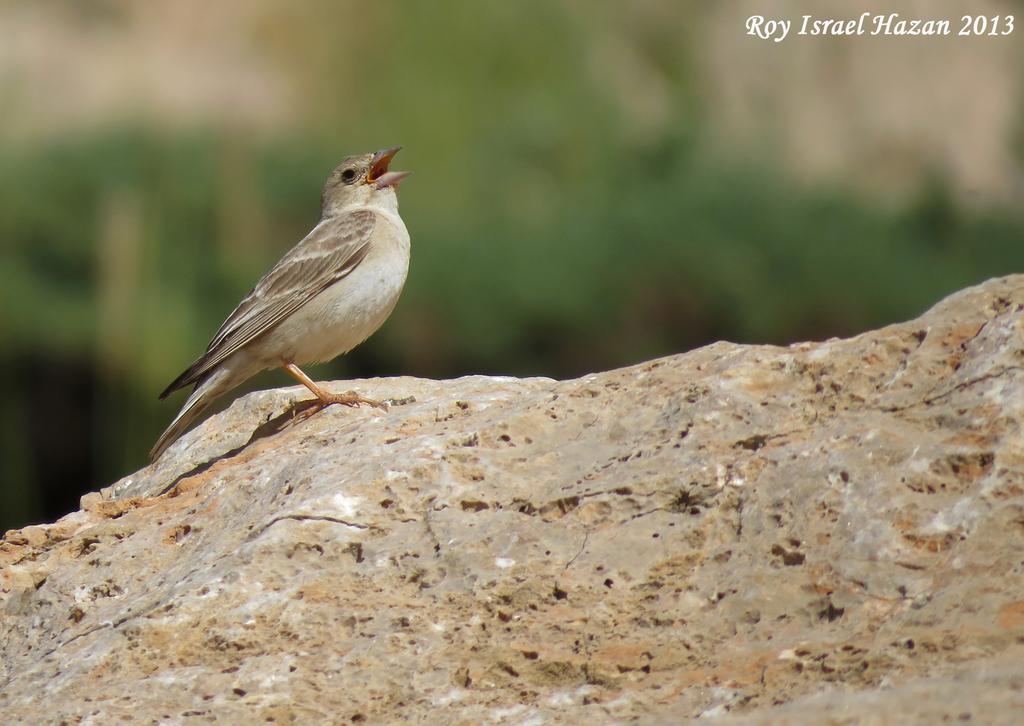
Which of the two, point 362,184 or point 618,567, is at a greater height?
point 362,184

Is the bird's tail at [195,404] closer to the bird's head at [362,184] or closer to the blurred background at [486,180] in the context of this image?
the bird's head at [362,184]

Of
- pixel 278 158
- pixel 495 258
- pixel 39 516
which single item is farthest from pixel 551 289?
pixel 39 516

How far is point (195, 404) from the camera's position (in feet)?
24.3

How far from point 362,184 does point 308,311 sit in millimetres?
1247

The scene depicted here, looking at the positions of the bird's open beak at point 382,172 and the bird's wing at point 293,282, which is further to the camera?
the bird's open beak at point 382,172

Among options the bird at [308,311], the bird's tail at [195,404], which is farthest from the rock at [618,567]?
the bird at [308,311]

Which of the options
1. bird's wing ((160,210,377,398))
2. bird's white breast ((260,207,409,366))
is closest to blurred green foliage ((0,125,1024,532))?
bird's wing ((160,210,377,398))

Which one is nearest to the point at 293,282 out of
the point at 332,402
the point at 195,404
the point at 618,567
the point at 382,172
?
the point at 195,404

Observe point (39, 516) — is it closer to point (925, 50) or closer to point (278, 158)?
point (278, 158)

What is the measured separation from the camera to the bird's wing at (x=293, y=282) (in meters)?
7.61

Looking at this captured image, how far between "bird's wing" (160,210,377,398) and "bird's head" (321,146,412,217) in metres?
0.45

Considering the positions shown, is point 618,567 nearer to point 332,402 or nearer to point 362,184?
point 332,402

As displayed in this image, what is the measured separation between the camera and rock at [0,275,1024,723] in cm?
410

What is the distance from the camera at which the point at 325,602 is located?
4641 millimetres
